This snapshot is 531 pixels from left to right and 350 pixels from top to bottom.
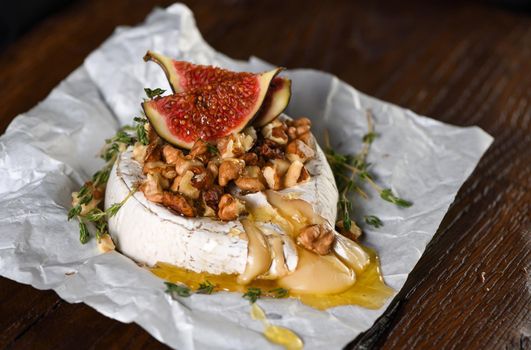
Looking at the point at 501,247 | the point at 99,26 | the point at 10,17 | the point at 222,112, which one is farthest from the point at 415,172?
the point at 10,17

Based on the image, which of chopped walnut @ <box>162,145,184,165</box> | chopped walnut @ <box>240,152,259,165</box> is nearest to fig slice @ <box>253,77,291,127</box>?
chopped walnut @ <box>240,152,259,165</box>

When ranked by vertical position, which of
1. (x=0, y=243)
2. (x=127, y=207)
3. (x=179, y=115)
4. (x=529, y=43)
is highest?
(x=529, y=43)

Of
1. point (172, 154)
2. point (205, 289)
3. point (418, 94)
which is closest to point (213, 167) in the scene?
point (172, 154)

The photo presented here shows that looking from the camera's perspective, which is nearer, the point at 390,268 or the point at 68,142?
the point at 390,268

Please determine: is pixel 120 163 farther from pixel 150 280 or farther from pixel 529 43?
pixel 529 43

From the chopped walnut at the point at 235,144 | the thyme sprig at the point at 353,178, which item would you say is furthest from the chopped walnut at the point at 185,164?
the thyme sprig at the point at 353,178

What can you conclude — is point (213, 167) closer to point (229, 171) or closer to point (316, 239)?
point (229, 171)

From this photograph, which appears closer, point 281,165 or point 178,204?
point 178,204
